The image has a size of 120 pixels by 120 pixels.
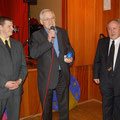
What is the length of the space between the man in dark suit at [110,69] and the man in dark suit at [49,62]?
0.52m

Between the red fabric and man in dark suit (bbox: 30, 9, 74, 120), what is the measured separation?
2510 mm

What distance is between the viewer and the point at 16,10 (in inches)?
184

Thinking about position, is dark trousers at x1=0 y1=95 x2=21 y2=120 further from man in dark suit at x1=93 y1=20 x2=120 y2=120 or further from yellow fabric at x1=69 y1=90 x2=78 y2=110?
yellow fabric at x1=69 y1=90 x2=78 y2=110

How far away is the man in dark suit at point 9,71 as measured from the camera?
1.79 m

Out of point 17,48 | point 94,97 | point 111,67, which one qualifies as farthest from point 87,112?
point 17,48

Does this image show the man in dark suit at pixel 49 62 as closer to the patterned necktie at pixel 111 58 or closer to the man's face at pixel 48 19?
the man's face at pixel 48 19

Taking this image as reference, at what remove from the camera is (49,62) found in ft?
6.58

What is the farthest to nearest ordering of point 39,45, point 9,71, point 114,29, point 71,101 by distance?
1. point 71,101
2. point 114,29
3. point 39,45
4. point 9,71

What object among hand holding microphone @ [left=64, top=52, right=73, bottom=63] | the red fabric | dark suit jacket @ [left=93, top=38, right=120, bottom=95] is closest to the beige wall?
the red fabric

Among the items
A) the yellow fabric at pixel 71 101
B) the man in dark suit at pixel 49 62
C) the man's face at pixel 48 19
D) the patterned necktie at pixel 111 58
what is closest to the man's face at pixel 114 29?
the patterned necktie at pixel 111 58

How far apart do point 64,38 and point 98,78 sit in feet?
2.47

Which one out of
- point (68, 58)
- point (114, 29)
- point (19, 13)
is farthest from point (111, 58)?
point (19, 13)

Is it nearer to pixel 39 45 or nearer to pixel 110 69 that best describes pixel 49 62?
pixel 39 45

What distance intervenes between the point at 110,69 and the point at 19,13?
3.13m
